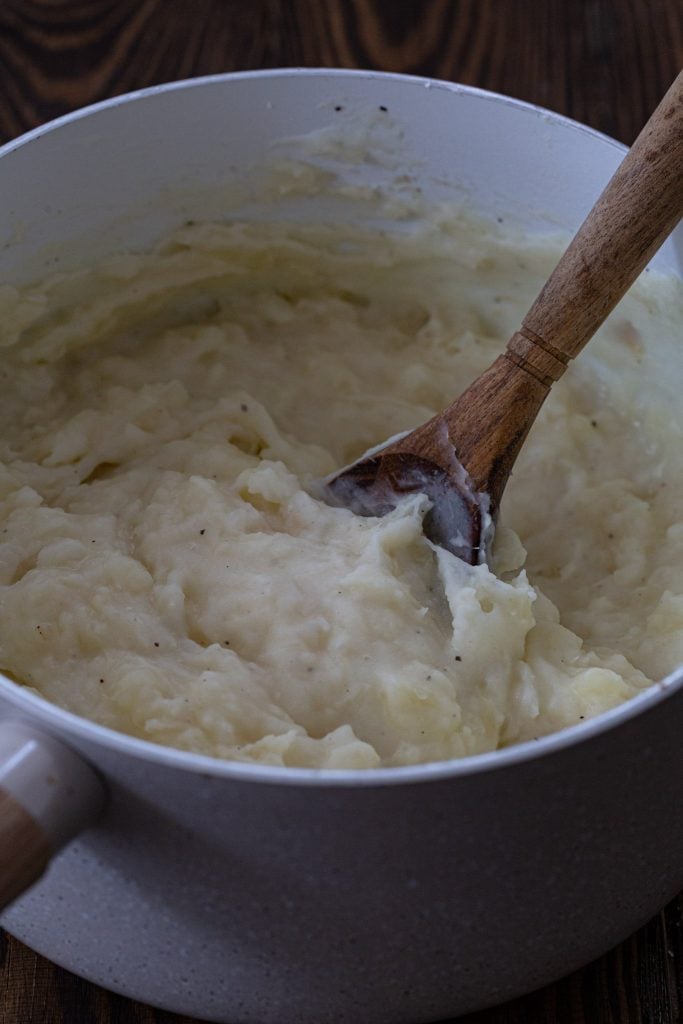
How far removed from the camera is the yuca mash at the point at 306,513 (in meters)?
1.17

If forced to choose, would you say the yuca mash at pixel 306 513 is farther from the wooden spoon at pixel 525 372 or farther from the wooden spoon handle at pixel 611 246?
the wooden spoon handle at pixel 611 246

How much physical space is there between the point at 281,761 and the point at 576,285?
1.94ft

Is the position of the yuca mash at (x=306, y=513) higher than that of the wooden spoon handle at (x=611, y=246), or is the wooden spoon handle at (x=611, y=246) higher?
the wooden spoon handle at (x=611, y=246)

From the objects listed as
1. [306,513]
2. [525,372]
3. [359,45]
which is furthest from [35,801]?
[359,45]

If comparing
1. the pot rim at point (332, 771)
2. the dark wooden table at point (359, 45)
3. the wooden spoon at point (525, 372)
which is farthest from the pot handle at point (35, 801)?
the dark wooden table at point (359, 45)

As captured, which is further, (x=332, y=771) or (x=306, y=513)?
(x=306, y=513)

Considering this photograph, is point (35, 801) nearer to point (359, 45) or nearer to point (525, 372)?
point (525, 372)

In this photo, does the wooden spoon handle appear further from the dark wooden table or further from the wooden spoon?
the dark wooden table

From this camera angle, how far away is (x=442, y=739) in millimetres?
1118

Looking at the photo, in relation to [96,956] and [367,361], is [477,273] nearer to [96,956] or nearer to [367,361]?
[367,361]

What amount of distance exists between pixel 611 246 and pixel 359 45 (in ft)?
2.82

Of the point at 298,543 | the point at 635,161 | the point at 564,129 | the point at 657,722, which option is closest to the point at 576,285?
the point at 635,161

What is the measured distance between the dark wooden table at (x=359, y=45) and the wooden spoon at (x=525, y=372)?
0.68 metres

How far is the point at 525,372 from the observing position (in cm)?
131
